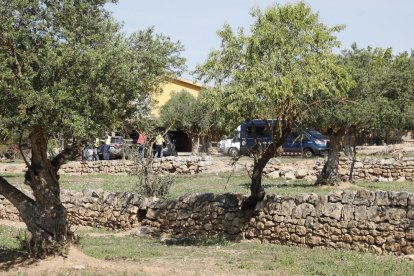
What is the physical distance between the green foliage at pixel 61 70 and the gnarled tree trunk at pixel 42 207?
1.15m

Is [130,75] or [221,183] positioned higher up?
[130,75]

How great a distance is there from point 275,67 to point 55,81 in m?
4.21

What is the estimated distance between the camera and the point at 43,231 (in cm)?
997

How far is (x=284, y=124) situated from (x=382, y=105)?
840cm

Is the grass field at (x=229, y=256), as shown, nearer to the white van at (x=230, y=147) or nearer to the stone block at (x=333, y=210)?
the stone block at (x=333, y=210)

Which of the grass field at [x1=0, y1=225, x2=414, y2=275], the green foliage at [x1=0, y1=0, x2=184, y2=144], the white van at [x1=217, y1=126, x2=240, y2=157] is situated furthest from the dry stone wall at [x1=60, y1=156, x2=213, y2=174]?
→ the green foliage at [x1=0, y1=0, x2=184, y2=144]

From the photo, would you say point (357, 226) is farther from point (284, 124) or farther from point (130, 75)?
point (130, 75)

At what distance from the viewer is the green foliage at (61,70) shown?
8.59m

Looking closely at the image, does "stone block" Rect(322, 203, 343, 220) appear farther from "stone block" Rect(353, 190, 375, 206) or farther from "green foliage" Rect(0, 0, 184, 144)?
"green foliage" Rect(0, 0, 184, 144)

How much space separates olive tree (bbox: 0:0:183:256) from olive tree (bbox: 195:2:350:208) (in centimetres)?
178

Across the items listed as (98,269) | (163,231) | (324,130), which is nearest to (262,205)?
(163,231)

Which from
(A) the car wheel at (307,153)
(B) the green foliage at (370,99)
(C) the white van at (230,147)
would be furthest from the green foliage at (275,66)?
(C) the white van at (230,147)

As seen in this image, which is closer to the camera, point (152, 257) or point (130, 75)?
point (130, 75)

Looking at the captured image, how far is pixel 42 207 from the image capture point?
397 inches
